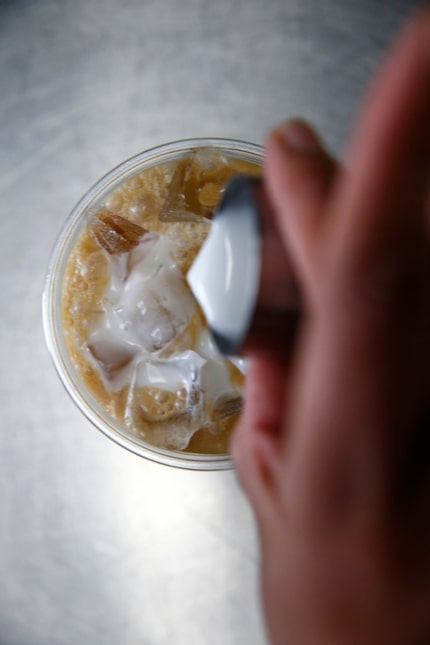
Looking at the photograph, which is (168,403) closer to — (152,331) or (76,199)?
(152,331)

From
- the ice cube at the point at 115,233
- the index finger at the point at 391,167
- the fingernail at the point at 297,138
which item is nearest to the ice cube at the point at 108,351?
the ice cube at the point at 115,233

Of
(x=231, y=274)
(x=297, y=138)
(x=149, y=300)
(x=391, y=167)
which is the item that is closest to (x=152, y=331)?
(x=149, y=300)

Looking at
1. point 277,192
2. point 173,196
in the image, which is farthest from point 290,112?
point 277,192

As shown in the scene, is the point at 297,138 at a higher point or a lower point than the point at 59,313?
higher

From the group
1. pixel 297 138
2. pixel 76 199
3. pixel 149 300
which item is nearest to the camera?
pixel 297 138

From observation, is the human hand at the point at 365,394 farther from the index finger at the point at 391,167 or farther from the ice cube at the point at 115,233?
the ice cube at the point at 115,233

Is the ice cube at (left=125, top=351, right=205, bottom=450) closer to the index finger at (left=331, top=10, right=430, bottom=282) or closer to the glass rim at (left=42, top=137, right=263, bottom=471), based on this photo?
the glass rim at (left=42, top=137, right=263, bottom=471)
